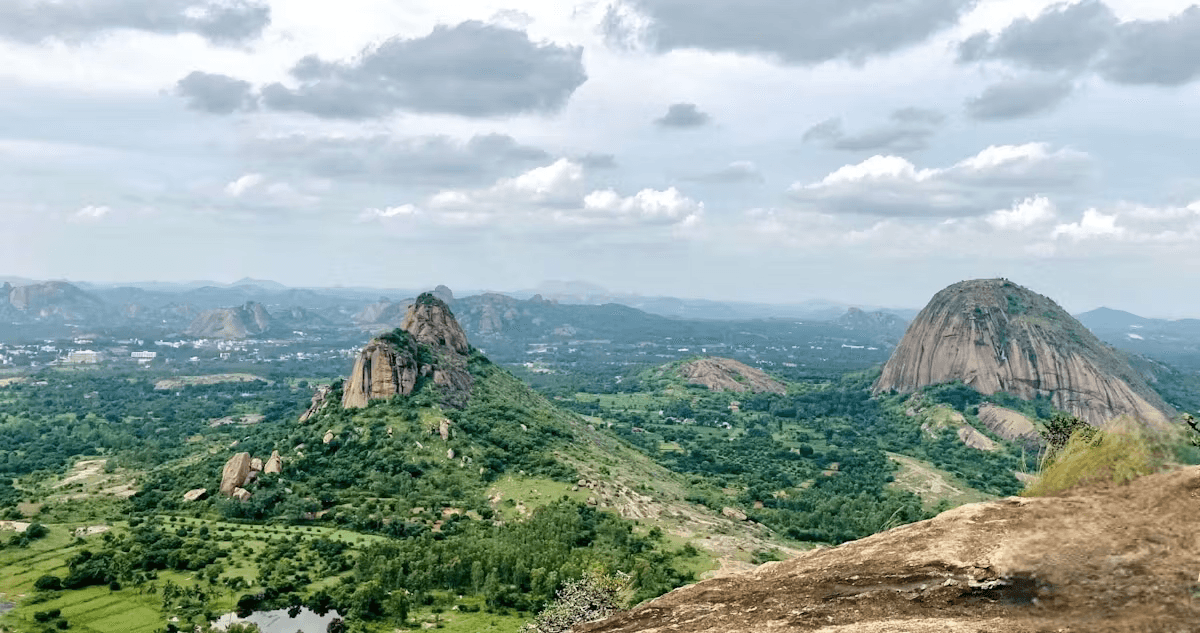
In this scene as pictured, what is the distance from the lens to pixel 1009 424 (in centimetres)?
18188

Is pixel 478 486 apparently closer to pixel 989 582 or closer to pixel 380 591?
pixel 380 591

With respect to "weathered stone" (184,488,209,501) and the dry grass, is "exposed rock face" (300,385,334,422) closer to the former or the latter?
"weathered stone" (184,488,209,501)

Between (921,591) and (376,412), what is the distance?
112 m

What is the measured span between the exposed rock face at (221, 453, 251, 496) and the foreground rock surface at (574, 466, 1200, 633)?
8988 centimetres

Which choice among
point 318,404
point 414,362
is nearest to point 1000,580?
point 414,362

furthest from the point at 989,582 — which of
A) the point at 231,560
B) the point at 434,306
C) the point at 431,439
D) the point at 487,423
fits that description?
the point at 434,306

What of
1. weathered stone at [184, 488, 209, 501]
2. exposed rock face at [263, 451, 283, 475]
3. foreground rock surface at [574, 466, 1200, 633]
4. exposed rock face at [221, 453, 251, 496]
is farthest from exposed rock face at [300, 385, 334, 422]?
foreground rock surface at [574, 466, 1200, 633]

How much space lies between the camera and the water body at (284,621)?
224 feet

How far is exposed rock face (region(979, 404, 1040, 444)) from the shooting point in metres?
175

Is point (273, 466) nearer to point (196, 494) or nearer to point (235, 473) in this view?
point (235, 473)

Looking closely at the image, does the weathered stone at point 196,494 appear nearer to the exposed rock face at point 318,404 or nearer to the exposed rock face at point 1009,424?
the exposed rock face at point 318,404

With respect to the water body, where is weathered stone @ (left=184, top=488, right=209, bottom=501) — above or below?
above

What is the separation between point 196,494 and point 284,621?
42715 millimetres

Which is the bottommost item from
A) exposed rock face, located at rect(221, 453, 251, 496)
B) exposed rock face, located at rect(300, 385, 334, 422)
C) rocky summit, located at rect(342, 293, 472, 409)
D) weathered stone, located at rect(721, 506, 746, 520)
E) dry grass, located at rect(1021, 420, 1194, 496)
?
weathered stone, located at rect(721, 506, 746, 520)
